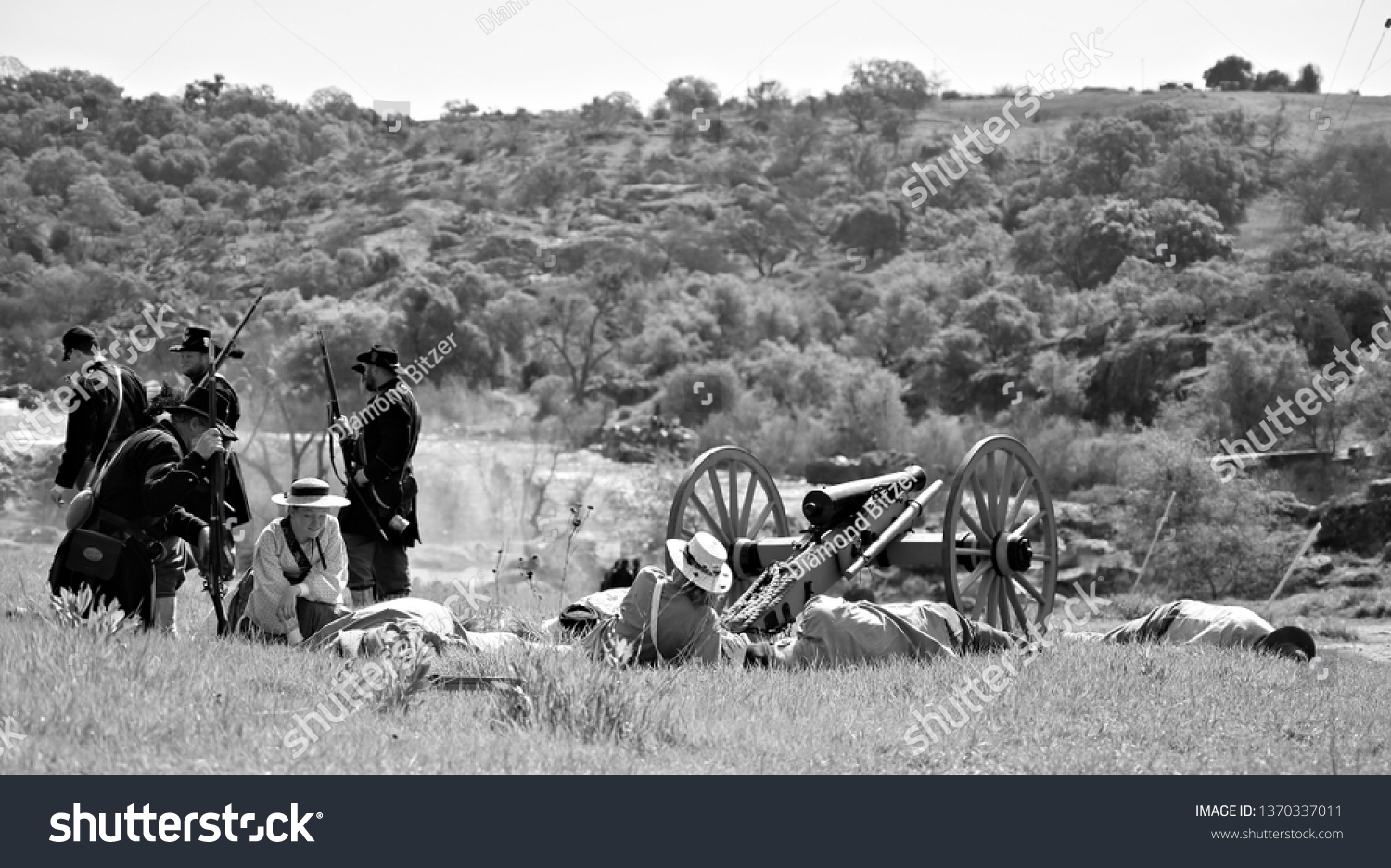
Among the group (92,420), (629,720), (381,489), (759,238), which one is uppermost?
(759,238)

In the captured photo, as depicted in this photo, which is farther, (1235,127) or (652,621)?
(1235,127)

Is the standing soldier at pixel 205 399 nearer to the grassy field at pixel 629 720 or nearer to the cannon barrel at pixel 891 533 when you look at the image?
the grassy field at pixel 629 720

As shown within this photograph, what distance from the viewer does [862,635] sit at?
733 cm

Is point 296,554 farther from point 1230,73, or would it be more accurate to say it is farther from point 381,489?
point 1230,73

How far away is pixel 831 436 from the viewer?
56875 mm

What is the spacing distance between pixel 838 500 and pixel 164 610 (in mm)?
3760

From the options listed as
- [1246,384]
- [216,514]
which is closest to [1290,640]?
[216,514]

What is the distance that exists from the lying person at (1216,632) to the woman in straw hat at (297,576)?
14.9 feet

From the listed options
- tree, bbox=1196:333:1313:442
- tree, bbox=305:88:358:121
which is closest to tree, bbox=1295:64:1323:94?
tree, bbox=305:88:358:121

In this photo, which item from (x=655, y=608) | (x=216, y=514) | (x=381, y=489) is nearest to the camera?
(x=655, y=608)

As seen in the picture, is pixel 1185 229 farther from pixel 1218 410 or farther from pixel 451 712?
pixel 451 712

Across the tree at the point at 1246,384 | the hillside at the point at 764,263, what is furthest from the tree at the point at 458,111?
the tree at the point at 1246,384
